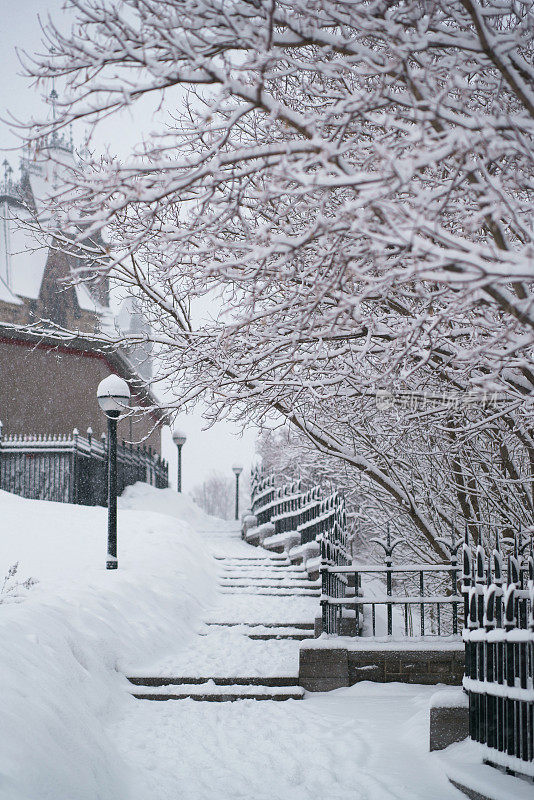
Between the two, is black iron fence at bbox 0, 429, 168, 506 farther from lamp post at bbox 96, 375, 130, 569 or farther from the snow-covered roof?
the snow-covered roof

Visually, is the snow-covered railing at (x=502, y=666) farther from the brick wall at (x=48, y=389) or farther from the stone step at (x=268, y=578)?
the brick wall at (x=48, y=389)

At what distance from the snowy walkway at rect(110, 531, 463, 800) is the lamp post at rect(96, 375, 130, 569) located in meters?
2.36

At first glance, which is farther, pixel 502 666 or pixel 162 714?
pixel 162 714

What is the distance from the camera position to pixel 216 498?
118 metres

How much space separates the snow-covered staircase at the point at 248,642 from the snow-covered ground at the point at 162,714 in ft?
0.18

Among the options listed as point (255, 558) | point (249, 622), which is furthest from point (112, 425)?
point (255, 558)

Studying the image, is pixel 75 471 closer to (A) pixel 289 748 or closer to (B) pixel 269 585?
(B) pixel 269 585

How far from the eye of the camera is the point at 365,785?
5129mm

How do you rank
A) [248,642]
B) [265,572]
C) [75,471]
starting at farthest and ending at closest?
[75,471] → [265,572] → [248,642]

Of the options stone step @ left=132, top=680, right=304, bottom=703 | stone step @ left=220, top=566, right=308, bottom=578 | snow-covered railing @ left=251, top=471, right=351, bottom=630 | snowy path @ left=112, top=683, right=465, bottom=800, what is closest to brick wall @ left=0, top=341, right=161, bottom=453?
snow-covered railing @ left=251, top=471, right=351, bottom=630

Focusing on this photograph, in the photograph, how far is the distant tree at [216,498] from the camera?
116375 mm

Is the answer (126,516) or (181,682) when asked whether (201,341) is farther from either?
(126,516)

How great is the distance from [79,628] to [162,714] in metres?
1.39

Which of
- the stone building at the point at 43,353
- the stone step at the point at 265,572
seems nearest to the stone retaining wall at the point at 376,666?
the stone step at the point at 265,572
